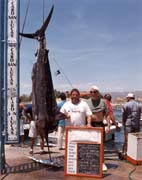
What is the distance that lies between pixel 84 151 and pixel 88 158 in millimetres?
118

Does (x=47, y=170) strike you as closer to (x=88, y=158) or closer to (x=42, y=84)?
(x=88, y=158)

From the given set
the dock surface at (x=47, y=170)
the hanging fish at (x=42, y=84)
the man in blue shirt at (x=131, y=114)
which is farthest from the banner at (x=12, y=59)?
the man in blue shirt at (x=131, y=114)

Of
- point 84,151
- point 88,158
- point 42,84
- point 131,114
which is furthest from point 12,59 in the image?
point 131,114

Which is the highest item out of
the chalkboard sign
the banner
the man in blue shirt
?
the banner

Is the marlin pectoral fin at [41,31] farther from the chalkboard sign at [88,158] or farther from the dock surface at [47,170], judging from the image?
the dock surface at [47,170]

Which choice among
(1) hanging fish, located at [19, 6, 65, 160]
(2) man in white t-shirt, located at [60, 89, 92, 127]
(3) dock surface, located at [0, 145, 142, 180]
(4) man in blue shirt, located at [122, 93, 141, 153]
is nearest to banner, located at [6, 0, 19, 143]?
(1) hanging fish, located at [19, 6, 65, 160]

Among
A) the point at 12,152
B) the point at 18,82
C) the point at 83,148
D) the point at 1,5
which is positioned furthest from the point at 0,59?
the point at 12,152

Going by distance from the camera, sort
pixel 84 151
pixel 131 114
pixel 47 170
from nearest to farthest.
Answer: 1. pixel 84 151
2. pixel 47 170
3. pixel 131 114

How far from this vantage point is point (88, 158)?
577cm

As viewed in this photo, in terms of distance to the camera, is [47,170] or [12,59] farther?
[47,170]

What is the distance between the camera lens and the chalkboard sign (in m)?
5.72

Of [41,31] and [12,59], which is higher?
[41,31]

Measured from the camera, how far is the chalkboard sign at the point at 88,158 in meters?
5.72

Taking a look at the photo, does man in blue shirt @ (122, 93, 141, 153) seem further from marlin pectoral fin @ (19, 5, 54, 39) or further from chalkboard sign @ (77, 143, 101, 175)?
marlin pectoral fin @ (19, 5, 54, 39)
